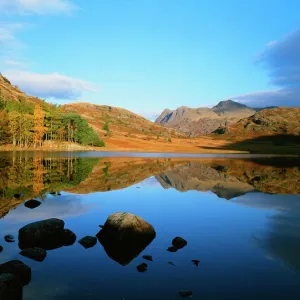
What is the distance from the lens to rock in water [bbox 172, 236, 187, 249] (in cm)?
1441

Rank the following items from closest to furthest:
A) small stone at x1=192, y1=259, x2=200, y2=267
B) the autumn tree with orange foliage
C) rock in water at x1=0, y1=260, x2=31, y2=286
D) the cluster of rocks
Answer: rock in water at x1=0, y1=260, x2=31, y2=286, small stone at x1=192, y1=259, x2=200, y2=267, the cluster of rocks, the autumn tree with orange foliage

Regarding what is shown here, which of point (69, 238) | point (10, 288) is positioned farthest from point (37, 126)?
point (10, 288)

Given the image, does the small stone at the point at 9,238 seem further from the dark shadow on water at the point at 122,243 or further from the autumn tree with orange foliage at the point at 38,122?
the autumn tree with orange foliage at the point at 38,122

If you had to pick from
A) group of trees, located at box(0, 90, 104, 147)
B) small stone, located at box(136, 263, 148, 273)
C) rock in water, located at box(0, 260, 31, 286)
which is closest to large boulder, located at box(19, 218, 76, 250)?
rock in water, located at box(0, 260, 31, 286)

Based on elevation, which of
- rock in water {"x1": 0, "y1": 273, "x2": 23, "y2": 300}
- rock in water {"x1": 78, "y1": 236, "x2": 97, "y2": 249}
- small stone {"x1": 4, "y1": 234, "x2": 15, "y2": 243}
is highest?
rock in water {"x1": 0, "y1": 273, "x2": 23, "y2": 300}

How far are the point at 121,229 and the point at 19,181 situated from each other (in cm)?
2335

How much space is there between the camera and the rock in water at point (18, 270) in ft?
34.0

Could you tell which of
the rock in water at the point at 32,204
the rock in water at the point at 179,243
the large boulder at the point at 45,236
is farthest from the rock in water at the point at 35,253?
the rock in water at the point at 32,204

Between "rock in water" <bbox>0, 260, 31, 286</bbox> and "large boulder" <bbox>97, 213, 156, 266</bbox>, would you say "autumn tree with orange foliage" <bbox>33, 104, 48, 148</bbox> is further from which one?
"rock in water" <bbox>0, 260, 31, 286</bbox>

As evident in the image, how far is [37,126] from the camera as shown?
10825 cm

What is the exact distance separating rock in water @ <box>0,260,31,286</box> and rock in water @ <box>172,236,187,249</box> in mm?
6858

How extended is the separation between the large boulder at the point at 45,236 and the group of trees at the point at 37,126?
300 feet

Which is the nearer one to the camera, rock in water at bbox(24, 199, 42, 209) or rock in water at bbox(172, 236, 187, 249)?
rock in water at bbox(172, 236, 187, 249)

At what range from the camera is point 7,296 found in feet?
28.4
